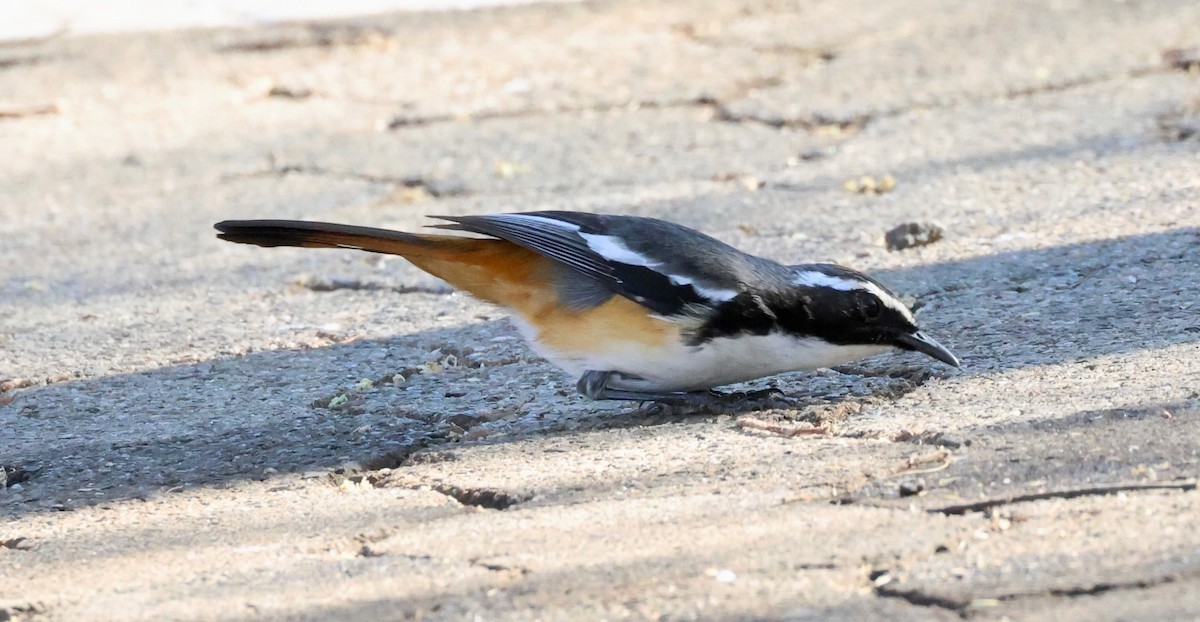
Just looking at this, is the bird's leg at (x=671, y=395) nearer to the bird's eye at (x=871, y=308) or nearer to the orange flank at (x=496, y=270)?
the orange flank at (x=496, y=270)

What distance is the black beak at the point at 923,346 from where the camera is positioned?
3.72 meters

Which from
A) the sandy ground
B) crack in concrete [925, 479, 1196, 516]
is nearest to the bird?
the sandy ground

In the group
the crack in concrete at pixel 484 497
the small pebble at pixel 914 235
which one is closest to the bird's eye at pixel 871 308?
the crack in concrete at pixel 484 497

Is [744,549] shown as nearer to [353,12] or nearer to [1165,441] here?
[1165,441]

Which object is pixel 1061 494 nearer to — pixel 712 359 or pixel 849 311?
pixel 849 311

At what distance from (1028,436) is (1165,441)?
277 millimetres

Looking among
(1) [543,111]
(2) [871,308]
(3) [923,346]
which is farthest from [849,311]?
(1) [543,111]

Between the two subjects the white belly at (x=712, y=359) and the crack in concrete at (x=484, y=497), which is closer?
the crack in concrete at (x=484, y=497)

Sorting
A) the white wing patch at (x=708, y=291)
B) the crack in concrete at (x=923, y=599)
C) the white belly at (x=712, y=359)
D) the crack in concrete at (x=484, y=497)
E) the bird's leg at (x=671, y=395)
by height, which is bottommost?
the crack in concrete at (x=923, y=599)

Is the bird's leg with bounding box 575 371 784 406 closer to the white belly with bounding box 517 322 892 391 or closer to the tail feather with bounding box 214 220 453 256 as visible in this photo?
the white belly with bounding box 517 322 892 391

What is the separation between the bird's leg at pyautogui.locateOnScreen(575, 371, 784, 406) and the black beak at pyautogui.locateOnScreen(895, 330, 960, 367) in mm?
344

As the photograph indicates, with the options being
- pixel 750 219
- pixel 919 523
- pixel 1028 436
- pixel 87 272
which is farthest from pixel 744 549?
pixel 87 272

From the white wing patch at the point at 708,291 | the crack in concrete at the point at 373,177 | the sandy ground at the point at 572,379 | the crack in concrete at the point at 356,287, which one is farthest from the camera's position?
the crack in concrete at the point at 373,177

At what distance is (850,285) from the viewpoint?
3656mm
